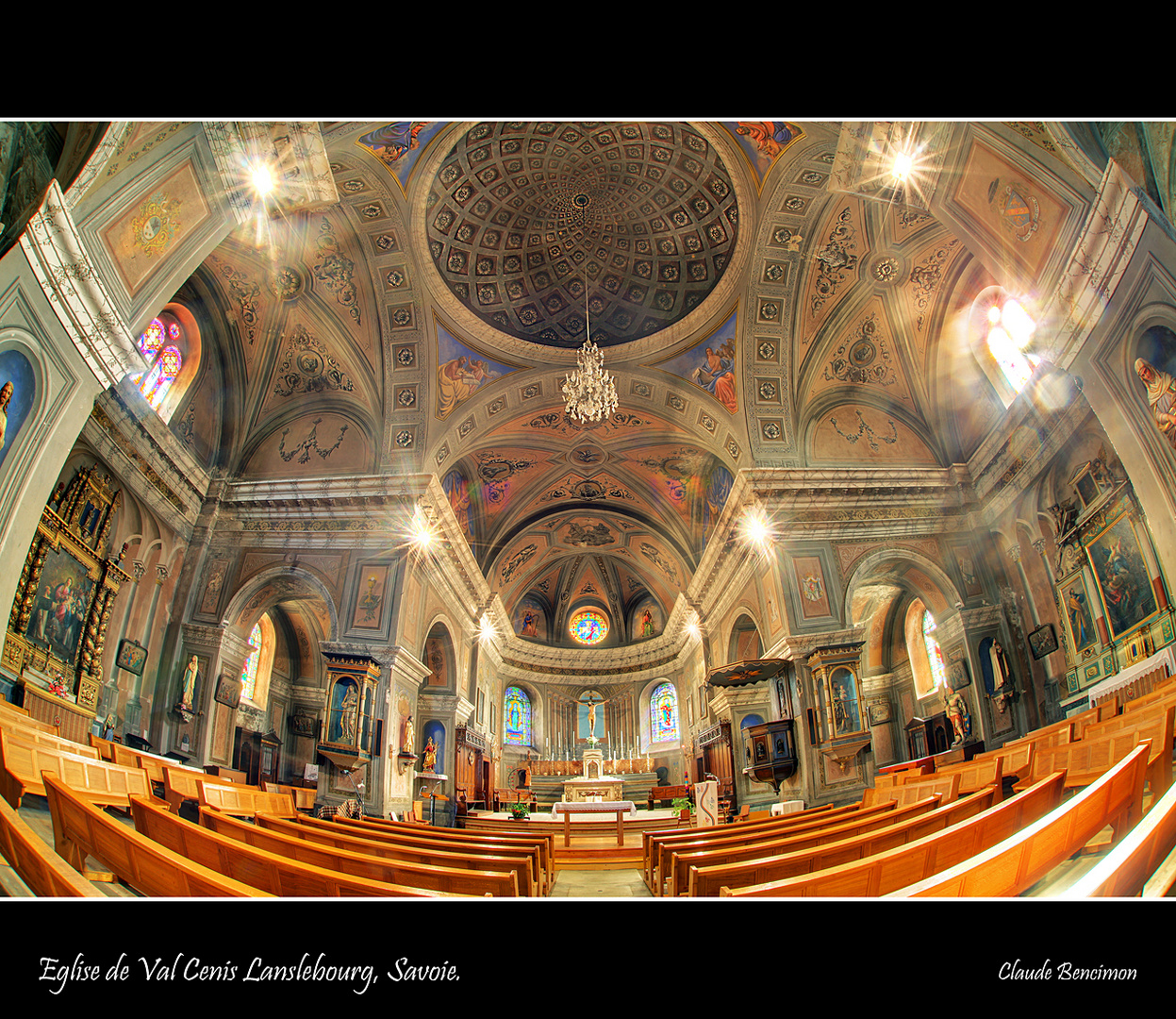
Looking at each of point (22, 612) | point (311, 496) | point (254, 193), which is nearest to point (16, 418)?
point (22, 612)

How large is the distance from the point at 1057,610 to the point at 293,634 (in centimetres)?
2110

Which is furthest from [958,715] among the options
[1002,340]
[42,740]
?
[42,740]

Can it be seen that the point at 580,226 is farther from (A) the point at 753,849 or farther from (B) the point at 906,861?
(B) the point at 906,861

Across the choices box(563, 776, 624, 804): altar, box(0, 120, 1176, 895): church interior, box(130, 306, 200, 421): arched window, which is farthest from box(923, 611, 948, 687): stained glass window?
box(130, 306, 200, 421): arched window

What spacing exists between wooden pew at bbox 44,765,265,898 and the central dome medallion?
14597 millimetres

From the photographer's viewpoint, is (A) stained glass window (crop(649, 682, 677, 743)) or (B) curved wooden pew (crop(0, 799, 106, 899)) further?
(A) stained glass window (crop(649, 682, 677, 743))

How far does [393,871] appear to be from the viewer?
3330 mm

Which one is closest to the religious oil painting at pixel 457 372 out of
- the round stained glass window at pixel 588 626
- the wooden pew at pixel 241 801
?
the wooden pew at pixel 241 801

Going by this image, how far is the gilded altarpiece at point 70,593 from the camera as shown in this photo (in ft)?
30.8

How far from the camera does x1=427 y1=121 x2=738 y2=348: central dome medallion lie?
1451 cm

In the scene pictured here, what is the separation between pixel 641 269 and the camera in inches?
657

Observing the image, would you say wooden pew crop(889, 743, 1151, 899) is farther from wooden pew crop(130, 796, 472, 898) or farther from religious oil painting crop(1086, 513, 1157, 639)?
religious oil painting crop(1086, 513, 1157, 639)

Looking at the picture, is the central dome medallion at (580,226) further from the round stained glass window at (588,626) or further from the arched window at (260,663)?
the round stained glass window at (588,626)

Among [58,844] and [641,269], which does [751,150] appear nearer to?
[641,269]
